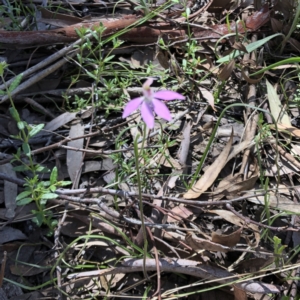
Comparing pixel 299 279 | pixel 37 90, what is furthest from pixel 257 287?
pixel 37 90

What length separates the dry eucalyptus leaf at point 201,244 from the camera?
1.41 m

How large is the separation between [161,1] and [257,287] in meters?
1.37

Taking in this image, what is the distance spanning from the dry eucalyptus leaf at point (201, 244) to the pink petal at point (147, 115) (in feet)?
1.97

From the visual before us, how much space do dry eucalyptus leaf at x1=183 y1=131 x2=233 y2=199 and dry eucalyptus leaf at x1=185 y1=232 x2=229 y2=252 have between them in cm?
19

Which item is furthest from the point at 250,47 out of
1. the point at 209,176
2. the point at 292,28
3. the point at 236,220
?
the point at 236,220

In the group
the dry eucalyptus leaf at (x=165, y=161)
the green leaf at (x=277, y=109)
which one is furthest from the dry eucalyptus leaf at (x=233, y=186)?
the green leaf at (x=277, y=109)

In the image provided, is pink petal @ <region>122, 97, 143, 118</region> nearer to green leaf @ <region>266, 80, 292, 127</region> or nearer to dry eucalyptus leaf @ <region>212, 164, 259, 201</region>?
dry eucalyptus leaf @ <region>212, 164, 259, 201</region>

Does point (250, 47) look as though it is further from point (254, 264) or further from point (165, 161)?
point (254, 264)

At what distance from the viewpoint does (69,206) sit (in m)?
1.51

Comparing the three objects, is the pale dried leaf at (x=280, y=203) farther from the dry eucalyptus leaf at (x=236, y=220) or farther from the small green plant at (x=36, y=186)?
the small green plant at (x=36, y=186)

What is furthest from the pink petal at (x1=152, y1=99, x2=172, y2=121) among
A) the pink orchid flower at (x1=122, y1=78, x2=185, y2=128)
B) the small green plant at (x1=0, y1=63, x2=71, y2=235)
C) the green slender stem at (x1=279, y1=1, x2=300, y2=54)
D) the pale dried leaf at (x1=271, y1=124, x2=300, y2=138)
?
the green slender stem at (x1=279, y1=1, x2=300, y2=54)

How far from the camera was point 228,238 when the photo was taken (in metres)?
1.41

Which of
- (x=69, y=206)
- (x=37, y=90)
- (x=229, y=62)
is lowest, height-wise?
(x=69, y=206)

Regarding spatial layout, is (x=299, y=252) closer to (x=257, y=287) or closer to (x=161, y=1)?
(x=257, y=287)
